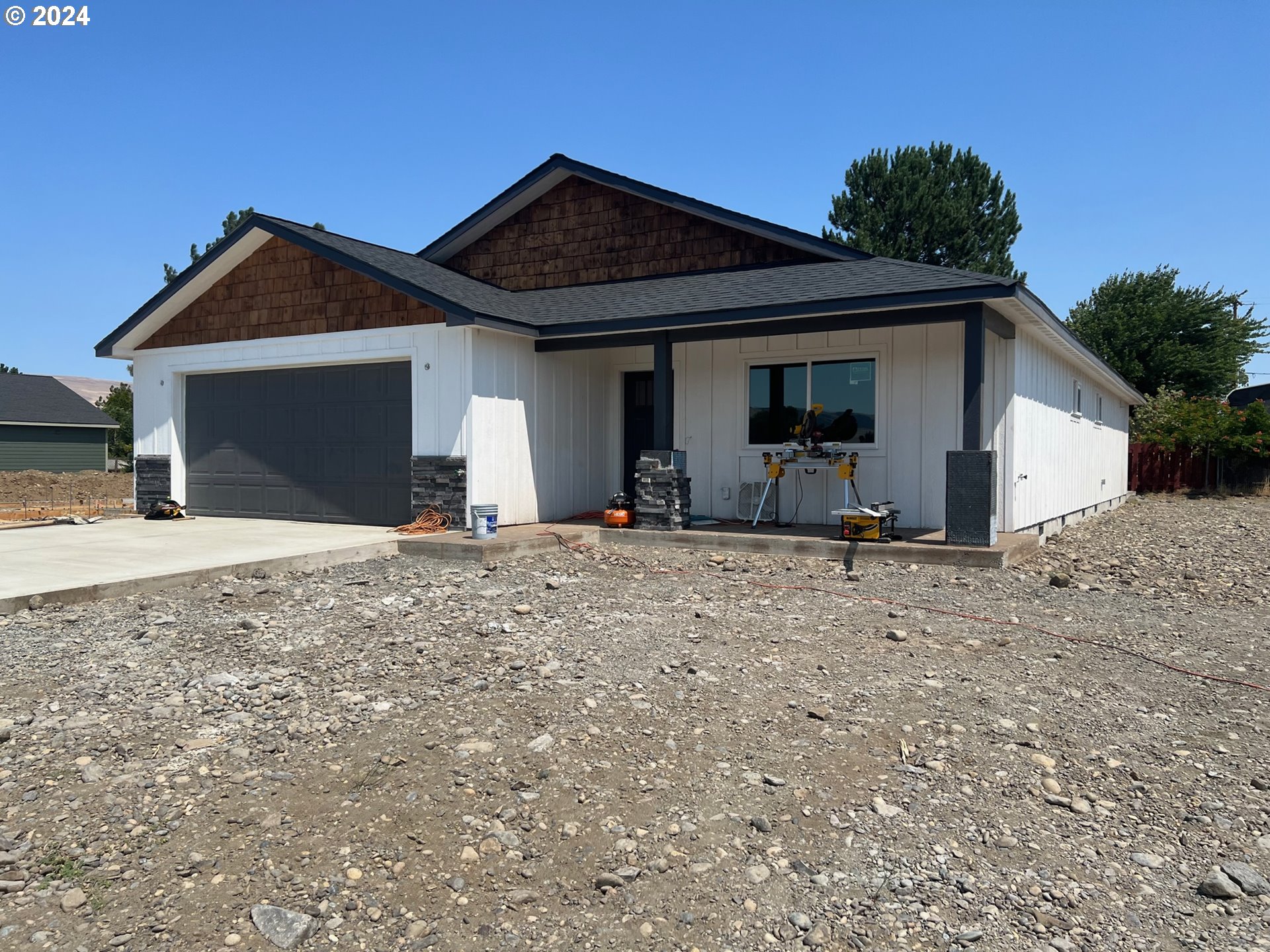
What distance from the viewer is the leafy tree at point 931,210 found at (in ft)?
113

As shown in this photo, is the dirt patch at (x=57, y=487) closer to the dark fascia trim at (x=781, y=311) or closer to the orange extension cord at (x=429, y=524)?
the orange extension cord at (x=429, y=524)

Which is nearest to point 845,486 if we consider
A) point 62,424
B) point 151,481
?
point 151,481

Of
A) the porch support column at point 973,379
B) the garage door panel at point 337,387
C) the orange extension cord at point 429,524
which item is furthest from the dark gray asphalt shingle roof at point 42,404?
the porch support column at point 973,379

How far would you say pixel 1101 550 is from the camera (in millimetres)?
10469

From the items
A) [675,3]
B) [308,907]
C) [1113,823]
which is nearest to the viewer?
[308,907]

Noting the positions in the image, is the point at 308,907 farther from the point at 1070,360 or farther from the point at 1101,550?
the point at 1070,360

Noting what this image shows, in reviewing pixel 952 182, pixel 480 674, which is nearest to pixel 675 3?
pixel 480 674

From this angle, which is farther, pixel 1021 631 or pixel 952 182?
pixel 952 182

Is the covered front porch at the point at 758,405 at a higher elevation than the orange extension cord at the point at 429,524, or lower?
higher

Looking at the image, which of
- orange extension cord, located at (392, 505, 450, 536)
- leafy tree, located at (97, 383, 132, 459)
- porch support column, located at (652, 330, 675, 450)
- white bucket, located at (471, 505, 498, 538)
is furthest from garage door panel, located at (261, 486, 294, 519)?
leafy tree, located at (97, 383, 132, 459)

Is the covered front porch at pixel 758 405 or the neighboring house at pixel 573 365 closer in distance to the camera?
the covered front porch at pixel 758 405

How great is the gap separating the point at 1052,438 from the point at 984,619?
7116mm

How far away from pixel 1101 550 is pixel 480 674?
8794 millimetres

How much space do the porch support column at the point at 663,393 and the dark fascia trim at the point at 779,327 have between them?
0.32ft
